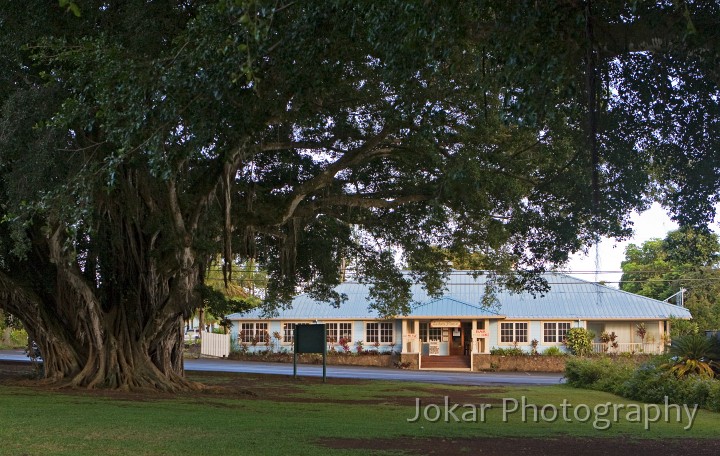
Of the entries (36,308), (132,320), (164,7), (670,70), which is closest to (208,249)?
(132,320)

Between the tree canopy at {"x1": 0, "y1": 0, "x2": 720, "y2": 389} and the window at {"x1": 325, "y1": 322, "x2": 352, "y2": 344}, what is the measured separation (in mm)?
20679

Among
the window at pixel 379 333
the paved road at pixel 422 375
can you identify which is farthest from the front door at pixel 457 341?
the paved road at pixel 422 375

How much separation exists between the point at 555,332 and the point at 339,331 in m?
11.6

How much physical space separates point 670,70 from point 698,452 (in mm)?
4646

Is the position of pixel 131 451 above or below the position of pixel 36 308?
below

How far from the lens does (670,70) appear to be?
32.9 feet

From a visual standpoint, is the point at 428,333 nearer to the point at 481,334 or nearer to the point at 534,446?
the point at 481,334

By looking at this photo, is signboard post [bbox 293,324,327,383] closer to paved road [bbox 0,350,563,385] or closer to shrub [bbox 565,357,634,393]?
paved road [bbox 0,350,563,385]

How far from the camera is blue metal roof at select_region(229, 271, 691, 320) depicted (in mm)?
43375

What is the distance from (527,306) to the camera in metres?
45.6

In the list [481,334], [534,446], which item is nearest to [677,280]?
[481,334]

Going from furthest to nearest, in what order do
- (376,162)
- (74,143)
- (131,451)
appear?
(376,162), (74,143), (131,451)

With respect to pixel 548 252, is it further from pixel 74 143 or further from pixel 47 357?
pixel 47 357

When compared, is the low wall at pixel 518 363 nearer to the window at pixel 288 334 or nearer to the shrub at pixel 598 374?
the window at pixel 288 334
